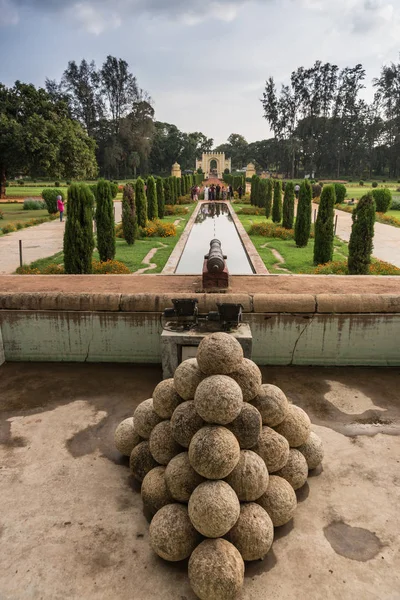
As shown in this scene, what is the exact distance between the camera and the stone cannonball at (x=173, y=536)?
278cm

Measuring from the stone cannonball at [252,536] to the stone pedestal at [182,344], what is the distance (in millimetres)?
2216

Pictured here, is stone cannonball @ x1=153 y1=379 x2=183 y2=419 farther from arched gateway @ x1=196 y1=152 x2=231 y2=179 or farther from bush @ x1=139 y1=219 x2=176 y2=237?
arched gateway @ x1=196 y1=152 x2=231 y2=179

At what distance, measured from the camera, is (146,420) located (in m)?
3.62

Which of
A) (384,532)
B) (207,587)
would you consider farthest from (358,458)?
(207,587)

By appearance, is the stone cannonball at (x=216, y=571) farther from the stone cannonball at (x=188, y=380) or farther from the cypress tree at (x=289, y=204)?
the cypress tree at (x=289, y=204)

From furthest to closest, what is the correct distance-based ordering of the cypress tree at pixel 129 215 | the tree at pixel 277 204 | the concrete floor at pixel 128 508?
the tree at pixel 277 204, the cypress tree at pixel 129 215, the concrete floor at pixel 128 508

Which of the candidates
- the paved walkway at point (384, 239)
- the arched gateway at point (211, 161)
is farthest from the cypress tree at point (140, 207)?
the arched gateway at point (211, 161)

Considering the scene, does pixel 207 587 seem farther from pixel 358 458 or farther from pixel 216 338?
pixel 358 458

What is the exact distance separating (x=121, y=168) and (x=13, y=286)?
66024 mm

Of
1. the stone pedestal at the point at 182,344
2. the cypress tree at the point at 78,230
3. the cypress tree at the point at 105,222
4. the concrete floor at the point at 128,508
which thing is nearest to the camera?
the concrete floor at the point at 128,508

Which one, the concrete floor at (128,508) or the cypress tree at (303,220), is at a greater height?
the cypress tree at (303,220)

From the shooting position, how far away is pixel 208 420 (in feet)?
9.87

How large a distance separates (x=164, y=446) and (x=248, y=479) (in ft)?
2.27

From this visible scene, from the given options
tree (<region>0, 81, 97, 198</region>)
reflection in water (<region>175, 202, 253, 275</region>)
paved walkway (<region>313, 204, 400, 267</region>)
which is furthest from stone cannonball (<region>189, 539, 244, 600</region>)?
tree (<region>0, 81, 97, 198</region>)
